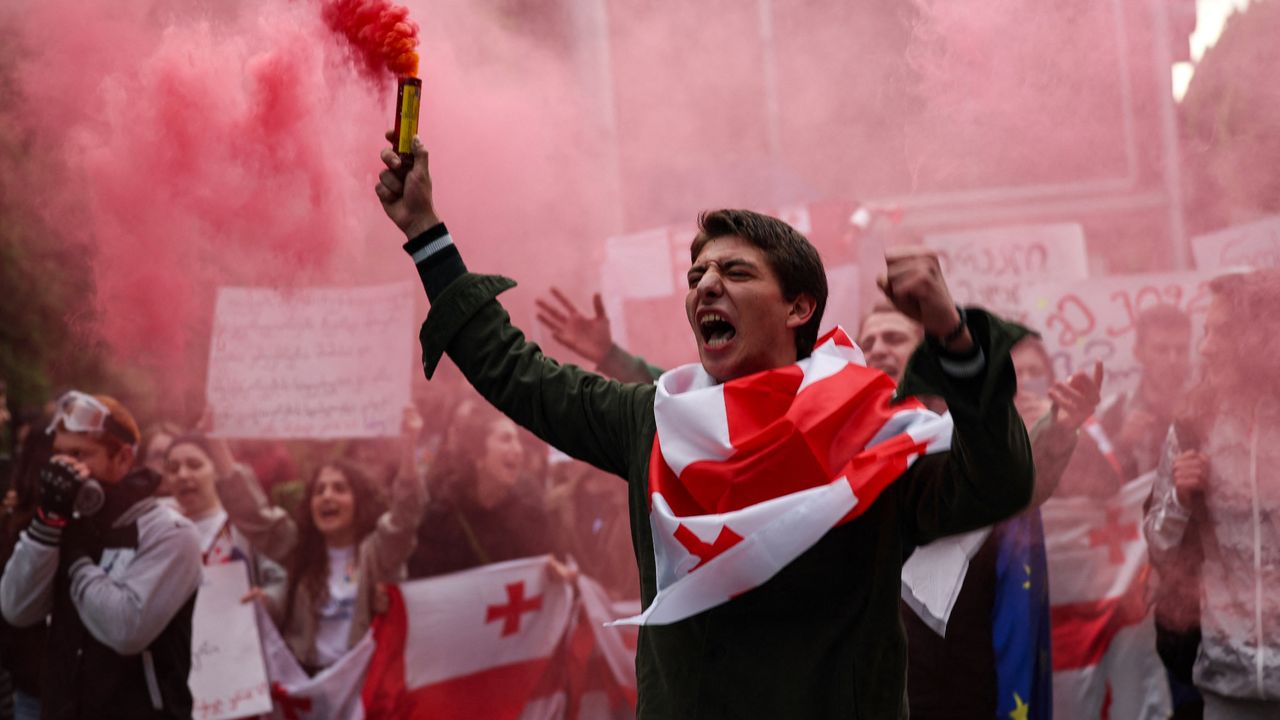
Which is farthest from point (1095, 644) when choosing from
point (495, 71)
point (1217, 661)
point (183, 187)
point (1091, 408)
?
point (183, 187)

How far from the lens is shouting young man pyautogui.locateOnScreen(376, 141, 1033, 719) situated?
1386mm

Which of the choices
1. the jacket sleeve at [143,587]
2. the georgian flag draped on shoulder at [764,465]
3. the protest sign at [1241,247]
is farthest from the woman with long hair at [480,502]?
the georgian flag draped on shoulder at [764,465]

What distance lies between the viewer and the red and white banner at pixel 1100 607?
4.01 meters

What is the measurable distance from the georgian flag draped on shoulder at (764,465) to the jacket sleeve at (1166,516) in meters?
2.33

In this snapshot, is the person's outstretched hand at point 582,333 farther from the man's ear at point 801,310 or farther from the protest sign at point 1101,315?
the protest sign at point 1101,315

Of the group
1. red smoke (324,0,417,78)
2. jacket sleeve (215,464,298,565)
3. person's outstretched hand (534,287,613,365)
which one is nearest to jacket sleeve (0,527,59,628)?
jacket sleeve (215,464,298,565)

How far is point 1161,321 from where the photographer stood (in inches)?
166

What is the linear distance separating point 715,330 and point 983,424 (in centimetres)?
58

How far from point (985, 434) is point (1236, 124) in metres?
2.99

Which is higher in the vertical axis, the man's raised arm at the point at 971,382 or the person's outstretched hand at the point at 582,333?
the person's outstretched hand at the point at 582,333

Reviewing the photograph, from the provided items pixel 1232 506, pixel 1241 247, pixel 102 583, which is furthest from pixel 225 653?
pixel 1241 247

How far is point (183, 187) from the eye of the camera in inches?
135

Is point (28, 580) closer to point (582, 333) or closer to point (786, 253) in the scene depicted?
point (582, 333)

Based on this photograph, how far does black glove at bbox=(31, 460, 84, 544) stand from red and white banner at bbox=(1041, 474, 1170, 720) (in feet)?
10.8
